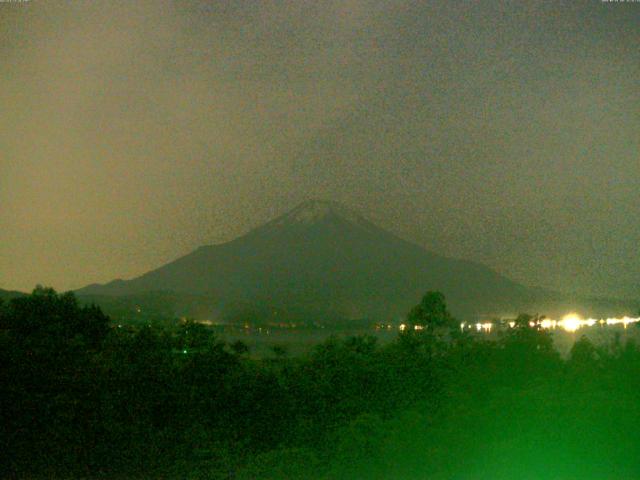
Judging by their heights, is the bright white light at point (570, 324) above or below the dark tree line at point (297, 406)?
above

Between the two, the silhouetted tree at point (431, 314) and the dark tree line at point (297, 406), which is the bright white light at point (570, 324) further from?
the dark tree line at point (297, 406)

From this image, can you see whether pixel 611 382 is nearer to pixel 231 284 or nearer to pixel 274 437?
pixel 274 437

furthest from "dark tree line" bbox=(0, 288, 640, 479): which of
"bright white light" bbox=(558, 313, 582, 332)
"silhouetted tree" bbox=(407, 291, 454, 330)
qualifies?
"bright white light" bbox=(558, 313, 582, 332)

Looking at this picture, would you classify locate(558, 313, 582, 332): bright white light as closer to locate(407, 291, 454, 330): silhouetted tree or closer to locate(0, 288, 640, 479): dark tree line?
locate(407, 291, 454, 330): silhouetted tree

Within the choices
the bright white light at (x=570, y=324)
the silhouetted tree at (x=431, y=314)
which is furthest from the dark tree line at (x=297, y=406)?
the bright white light at (x=570, y=324)

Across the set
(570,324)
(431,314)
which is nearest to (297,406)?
(431,314)

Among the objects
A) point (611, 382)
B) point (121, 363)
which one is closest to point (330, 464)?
point (121, 363)

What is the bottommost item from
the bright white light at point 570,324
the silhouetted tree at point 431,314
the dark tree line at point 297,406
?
the dark tree line at point 297,406

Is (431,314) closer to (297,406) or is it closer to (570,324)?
(570,324)

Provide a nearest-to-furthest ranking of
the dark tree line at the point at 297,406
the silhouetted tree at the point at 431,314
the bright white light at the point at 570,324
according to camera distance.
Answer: the dark tree line at the point at 297,406 < the silhouetted tree at the point at 431,314 < the bright white light at the point at 570,324
